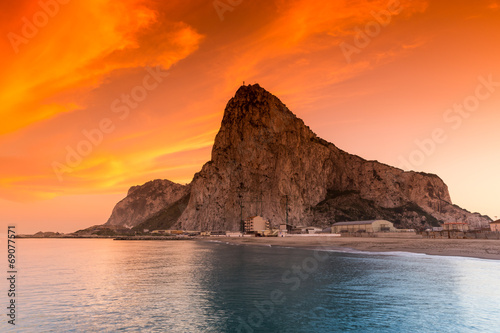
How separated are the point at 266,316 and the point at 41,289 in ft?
92.9

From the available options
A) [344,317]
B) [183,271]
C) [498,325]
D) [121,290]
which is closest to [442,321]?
[498,325]

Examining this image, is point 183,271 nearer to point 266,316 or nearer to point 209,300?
point 209,300

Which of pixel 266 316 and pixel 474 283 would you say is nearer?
pixel 266 316

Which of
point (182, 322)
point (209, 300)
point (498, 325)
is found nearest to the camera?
point (498, 325)

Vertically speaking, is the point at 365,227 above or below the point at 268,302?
below

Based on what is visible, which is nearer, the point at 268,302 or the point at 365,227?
the point at 268,302

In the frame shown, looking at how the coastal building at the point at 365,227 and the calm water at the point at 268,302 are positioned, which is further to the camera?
the coastal building at the point at 365,227

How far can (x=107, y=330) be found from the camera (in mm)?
22719

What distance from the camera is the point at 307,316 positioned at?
25312mm

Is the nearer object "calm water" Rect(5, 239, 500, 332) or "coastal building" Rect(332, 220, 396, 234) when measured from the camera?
"calm water" Rect(5, 239, 500, 332)

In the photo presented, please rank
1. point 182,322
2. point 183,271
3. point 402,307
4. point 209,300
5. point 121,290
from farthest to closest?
point 183,271
point 121,290
point 209,300
point 402,307
point 182,322

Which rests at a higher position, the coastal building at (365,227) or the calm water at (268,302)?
the calm water at (268,302)

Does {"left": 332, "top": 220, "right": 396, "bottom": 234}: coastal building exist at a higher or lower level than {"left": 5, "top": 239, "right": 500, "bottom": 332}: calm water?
lower

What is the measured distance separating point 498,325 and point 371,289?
1352 cm
